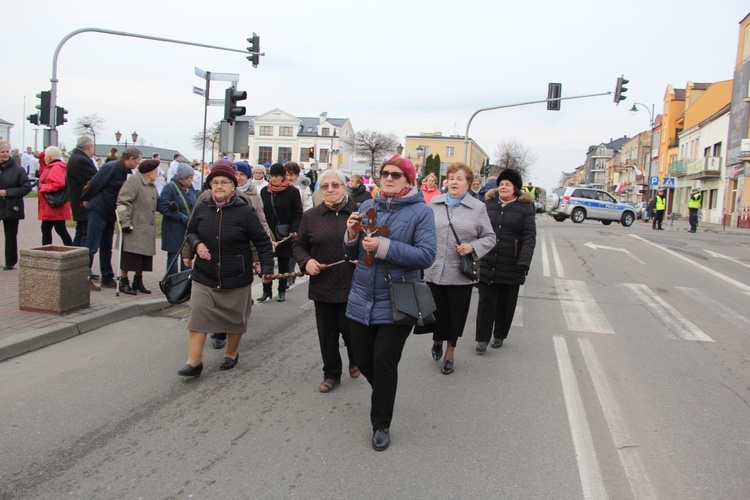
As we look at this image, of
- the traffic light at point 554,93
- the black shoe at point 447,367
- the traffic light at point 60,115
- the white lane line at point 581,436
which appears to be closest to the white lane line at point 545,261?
the white lane line at point 581,436

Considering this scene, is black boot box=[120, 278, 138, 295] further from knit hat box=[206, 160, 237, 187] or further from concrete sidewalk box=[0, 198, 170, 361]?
knit hat box=[206, 160, 237, 187]

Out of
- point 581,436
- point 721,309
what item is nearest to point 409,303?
point 581,436

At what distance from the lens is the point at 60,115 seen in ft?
51.2

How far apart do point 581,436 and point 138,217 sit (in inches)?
240

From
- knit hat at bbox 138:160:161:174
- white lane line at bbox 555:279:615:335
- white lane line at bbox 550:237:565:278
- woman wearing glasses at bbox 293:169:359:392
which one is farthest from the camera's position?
white lane line at bbox 550:237:565:278

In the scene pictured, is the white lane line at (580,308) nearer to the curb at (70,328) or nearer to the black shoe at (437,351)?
the black shoe at (437,351)

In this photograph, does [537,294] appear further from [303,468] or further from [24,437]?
[24,437]

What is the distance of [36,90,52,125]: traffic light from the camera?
49.8 ft

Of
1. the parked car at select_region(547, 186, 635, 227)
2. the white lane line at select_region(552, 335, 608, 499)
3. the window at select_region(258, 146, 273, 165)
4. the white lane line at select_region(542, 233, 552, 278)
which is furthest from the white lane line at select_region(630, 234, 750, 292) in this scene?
the window at select_region(258, 146, 273, 165)

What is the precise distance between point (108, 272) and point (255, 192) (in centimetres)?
262

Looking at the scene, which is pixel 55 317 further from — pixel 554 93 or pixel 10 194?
pixel 554 93

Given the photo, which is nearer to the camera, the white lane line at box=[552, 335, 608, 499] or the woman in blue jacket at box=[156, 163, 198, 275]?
the white lane line at box=[552, 335, 608, 499]

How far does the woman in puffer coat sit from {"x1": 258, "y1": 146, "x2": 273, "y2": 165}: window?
9156 cm

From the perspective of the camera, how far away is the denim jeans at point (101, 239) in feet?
26.3
